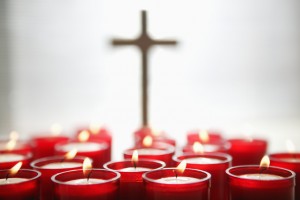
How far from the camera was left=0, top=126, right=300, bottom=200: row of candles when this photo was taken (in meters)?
0.72

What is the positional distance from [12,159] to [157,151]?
0.38 m

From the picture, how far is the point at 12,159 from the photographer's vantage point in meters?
1.02

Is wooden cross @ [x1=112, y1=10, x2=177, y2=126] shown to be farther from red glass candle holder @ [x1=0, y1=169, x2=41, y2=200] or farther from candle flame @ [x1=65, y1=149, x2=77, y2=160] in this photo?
red glass candle holder @ [x1=0, y1=169, x2=41, y2=200]

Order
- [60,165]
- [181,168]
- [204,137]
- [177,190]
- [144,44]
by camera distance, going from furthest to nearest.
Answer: [144,44]
[204,137]
[60,165]
[181,168]
[177,190]

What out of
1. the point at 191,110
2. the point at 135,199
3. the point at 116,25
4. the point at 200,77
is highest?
the point at 116,25

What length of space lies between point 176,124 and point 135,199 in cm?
138

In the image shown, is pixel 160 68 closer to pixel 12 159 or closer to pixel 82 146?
pixel 82 146

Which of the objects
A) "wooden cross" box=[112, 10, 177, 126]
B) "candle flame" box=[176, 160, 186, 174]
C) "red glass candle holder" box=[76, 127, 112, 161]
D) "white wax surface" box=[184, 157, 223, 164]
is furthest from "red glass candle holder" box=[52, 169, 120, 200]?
"wooden cross" box=[112, 10, 177, 126]

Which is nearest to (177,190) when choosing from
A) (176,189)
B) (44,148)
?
(176,189)

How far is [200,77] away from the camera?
7.43 ft

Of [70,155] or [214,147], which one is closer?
[70,155]

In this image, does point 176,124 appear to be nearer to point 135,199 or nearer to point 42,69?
point 42,69

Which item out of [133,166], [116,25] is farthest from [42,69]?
[133,166]

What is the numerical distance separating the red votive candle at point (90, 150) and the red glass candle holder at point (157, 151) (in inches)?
2.6
